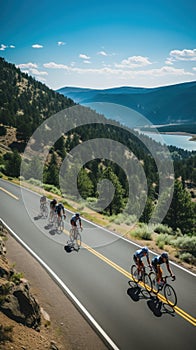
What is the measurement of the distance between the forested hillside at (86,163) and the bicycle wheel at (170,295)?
2349cm

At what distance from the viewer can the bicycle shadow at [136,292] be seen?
12.2m

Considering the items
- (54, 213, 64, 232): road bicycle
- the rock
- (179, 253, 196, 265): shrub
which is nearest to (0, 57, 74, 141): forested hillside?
(54, 213, 64, 232): road bicycle

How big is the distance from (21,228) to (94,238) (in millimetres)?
5642

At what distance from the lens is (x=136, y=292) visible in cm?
1262

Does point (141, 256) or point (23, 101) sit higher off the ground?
point (23, 101)

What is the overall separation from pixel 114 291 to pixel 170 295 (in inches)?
93.0

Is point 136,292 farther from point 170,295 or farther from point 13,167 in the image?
point 13,167

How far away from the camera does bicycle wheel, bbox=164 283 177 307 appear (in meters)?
11.6

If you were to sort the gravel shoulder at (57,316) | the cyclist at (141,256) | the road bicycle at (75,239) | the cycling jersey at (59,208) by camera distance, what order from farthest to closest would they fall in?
the cycling jersey at (59,208) < the road bicycle at (75,239) < the cyclist at (141,256) < the gravel shoulder at (57,316)

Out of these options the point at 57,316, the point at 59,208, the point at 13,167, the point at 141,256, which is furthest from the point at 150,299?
the point at 13,167

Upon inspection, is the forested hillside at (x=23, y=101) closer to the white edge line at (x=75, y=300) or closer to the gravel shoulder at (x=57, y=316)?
the white edge line at (x=75, y=300)

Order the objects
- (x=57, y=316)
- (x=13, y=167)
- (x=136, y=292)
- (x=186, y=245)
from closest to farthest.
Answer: (x=57, y=316) → (x=136, y=292) → (x=186, y=245) → (x=13, y=167)

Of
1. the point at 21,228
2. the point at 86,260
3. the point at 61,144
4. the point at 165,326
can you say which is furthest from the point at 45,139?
the point at 165,326

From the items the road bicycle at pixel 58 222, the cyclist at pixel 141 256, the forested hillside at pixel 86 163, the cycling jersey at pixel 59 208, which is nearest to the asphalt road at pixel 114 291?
the road bicycle at pixel 58 222
